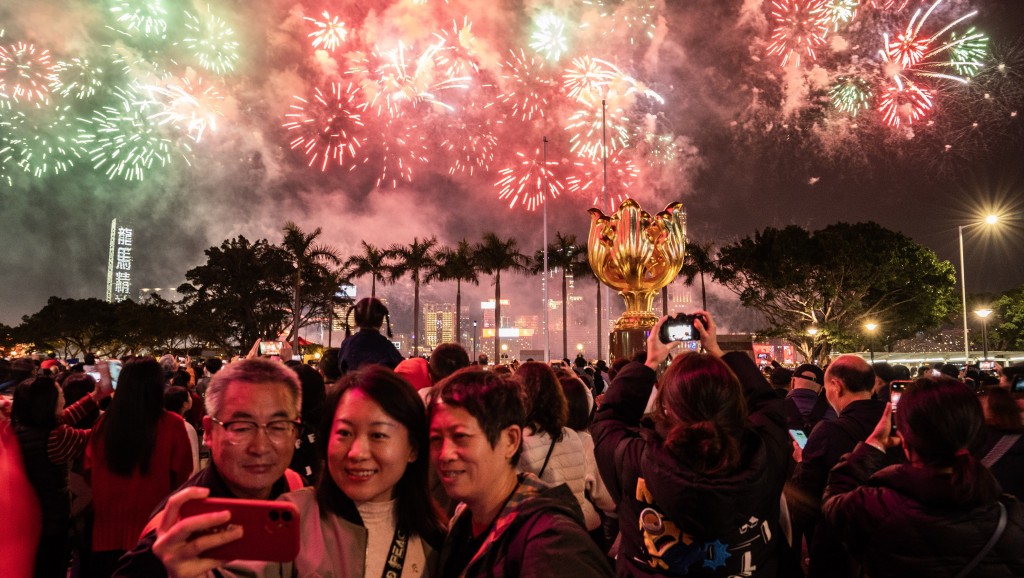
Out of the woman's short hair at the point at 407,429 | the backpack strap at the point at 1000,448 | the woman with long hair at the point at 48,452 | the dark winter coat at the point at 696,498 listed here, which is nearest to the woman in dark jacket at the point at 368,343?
the woman with long hair at the point at 48,452

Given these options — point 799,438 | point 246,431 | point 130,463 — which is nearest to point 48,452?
point 130,463

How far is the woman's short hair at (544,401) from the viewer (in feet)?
11.0

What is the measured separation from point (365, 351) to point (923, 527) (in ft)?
11.3

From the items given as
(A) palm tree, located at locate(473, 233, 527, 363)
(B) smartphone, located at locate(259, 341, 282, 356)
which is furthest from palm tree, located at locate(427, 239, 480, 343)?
(B) smartphone, located at locate(259, 341, 282, 356)

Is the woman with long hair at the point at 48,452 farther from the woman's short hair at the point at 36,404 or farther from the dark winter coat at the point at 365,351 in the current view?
the dark winter coat at the point at 365,351

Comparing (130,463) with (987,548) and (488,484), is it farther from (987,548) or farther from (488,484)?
(987,548)

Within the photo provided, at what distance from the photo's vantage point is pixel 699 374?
2.49 m

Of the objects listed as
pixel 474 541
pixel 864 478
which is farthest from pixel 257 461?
pixel 864 478

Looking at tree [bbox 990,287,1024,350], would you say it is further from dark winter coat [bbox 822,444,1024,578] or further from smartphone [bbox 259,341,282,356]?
dark winter coat [bbox 822,444,1024,578]

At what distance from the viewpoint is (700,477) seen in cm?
234

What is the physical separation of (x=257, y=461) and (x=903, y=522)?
249cm

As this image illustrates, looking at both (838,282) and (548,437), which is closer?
(548,437)

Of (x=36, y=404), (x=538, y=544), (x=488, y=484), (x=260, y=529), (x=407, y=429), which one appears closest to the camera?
(x=260, y=529)

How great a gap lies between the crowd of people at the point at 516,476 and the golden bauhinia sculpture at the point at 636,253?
779cm
